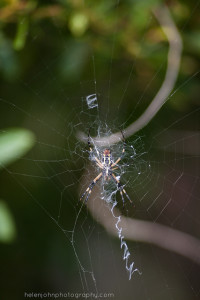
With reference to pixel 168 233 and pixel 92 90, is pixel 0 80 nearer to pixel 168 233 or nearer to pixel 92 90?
pixel 92 90

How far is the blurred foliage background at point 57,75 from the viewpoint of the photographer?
9.23 feet

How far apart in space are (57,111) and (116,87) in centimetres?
61

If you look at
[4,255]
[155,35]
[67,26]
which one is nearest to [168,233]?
[4,255]

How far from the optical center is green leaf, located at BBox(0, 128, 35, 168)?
2418 mm

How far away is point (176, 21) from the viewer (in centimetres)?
308

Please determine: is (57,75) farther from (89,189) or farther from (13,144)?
(89,189)

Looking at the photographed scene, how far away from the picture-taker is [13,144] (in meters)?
2.45

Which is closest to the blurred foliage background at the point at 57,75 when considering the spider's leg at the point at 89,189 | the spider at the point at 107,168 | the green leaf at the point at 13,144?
the green leaf at the point at 13,144

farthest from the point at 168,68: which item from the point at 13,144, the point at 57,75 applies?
the point at 13,144

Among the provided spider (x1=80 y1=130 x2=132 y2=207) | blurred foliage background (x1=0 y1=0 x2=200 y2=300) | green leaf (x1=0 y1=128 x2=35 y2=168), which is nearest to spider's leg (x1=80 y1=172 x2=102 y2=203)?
spider (x1=80 y1=130 x2=132 y2=207)

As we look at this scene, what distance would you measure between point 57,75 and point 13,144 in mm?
1068

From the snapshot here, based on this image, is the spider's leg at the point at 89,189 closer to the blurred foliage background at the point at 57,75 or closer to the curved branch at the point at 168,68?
the blurred foliage background at the point at 57,75

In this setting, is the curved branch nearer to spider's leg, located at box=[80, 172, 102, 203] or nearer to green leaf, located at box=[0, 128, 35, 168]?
spider's leg, located at box=[80, 172, 102, 203]

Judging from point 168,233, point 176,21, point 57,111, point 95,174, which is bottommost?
point 168,233
